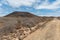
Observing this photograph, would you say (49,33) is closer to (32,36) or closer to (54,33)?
(54,33)

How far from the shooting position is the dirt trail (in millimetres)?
8938

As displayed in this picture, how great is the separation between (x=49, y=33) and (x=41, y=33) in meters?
0.53

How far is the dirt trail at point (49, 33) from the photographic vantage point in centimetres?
894

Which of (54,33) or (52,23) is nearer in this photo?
(54,33)

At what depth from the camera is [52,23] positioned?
32.1 feet

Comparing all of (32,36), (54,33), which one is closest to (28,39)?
(32,36)

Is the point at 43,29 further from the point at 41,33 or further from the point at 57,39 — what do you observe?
the point at 57,39

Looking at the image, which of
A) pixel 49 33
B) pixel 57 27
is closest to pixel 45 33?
pixel 49 33

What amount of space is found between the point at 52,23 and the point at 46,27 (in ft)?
1.51

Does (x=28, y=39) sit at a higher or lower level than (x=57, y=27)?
lower

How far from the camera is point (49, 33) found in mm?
9102

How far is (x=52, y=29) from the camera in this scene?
30.7 ft

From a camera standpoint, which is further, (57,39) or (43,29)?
(43,29)

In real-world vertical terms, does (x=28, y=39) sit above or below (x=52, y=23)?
below
